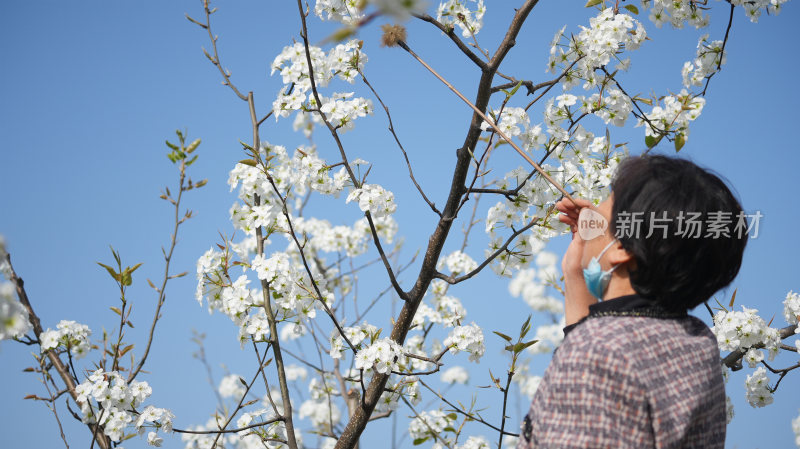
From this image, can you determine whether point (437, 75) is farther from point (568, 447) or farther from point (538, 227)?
point (568, 447)

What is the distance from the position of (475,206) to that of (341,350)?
Result: 1203 mm

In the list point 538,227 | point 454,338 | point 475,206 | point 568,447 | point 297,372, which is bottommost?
point 568,447

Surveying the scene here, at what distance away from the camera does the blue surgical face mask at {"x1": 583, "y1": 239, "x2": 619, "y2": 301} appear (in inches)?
49.5

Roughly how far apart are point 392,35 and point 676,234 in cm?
113

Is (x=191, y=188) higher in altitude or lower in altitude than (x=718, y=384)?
higher

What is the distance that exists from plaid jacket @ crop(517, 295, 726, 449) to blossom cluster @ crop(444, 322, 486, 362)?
42.0 inches

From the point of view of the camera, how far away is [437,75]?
1.78 metres

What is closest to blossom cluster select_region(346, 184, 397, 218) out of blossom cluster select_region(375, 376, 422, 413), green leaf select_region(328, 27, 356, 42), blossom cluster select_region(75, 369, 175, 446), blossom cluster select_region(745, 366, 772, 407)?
blossom cluster select_region(375, 376, 422, 413)

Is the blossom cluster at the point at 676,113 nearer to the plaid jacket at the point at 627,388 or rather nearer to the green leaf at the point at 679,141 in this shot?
the green leaf at the point at 679,141

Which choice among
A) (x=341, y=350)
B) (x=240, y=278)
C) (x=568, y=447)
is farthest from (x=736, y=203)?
(x=240, y=278)

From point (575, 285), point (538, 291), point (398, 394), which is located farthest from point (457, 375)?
point (575, 285)

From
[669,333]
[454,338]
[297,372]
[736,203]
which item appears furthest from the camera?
[297,372]

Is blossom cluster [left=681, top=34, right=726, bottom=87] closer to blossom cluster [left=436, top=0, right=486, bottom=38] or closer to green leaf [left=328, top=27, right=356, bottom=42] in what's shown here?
blossom cluster [left=436, top=0, right=486, bottom=38]

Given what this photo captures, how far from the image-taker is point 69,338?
7.23 feet
